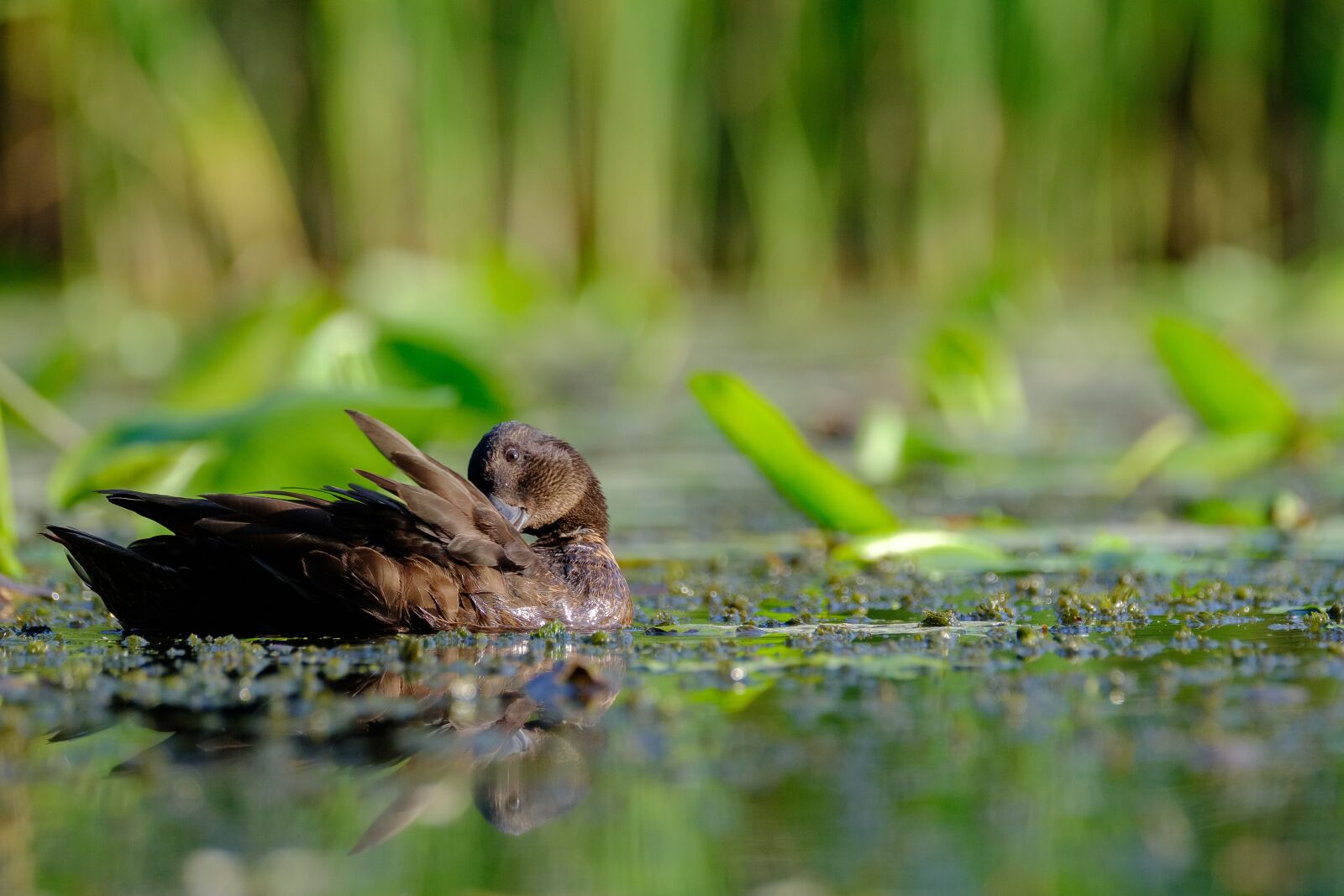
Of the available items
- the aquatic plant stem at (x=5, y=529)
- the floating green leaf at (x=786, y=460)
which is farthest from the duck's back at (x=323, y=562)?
the floating green leaf at (x=786, y=460)

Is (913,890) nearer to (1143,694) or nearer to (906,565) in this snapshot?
(1143,694)

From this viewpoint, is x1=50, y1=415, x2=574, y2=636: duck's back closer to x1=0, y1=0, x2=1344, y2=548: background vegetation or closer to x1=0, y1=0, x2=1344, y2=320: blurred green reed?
x1=0, y1=0, x2=1344, y2=548: background vegetation

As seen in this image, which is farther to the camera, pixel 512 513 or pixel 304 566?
pixel 512 513

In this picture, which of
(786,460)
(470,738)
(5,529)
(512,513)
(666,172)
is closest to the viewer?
(470,738)

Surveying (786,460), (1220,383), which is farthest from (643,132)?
(786,460)

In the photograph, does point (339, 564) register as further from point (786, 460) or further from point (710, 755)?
point (786, 460)

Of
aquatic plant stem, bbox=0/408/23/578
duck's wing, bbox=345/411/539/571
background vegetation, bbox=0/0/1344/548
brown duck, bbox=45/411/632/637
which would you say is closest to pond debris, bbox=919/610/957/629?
brown duck, bbox=45/411/632/637
